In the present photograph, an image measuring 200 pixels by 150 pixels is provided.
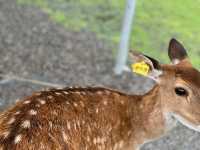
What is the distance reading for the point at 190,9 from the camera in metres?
8.23

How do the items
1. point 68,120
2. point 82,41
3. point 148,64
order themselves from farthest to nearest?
point 82,41 → point 148,64 → point 68,120

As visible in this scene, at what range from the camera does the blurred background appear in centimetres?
644

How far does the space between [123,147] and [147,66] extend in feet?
2.41

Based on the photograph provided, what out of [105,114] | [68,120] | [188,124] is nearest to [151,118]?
[188,124]

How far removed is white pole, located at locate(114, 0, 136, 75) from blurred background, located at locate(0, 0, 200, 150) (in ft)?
0.44

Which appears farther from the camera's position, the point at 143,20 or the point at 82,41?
the point at 143,20

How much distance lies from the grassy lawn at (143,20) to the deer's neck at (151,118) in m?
2.50

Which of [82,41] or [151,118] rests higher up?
[151,118]

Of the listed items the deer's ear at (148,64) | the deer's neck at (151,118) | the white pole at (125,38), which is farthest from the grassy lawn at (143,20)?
the deer's ear at (148,64)

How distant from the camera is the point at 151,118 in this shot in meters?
4.73

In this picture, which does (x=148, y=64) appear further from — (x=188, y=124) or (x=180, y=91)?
(x=188, y=124)

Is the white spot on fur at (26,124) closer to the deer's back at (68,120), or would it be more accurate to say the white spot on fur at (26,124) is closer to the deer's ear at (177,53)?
the deer's back at (68,120)

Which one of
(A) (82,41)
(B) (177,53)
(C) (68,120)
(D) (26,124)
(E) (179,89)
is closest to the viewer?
(D) (26,124)

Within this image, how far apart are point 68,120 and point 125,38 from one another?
2752 millimetres
